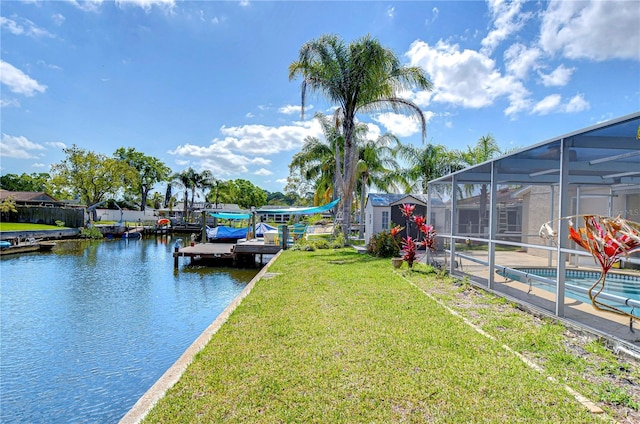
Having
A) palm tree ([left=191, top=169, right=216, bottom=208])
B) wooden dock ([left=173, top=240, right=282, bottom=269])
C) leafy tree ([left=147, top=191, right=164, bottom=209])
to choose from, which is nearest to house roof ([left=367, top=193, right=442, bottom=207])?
wooden dock ([left=173, top=240, right=282, bottom=269])

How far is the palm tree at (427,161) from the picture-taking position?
2445 cm

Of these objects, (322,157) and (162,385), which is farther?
(322,157)

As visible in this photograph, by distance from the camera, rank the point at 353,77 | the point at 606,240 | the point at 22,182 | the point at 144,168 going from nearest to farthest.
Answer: the point at 606,240, the point at 353,77, the point at 144,168, the point at 22,182

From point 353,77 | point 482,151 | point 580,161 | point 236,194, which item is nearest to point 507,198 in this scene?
point 580,161

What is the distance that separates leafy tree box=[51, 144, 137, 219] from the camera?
39531 mm

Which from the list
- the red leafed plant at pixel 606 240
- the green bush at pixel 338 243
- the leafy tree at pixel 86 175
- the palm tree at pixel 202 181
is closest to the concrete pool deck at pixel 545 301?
the red leafed plant at pixel 606 240

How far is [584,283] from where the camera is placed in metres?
6.88

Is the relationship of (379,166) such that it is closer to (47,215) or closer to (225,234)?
(225,234)

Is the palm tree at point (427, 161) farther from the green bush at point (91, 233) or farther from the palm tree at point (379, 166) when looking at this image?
the green bush at point (91, 233)

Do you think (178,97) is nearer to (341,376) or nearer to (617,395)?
(341,376)

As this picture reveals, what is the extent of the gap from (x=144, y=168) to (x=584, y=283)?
61.1 meters

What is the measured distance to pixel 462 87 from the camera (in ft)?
51.4

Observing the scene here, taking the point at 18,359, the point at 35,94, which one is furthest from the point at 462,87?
the point at 35,94

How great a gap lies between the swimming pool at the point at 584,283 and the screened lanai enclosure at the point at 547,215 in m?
0.02
